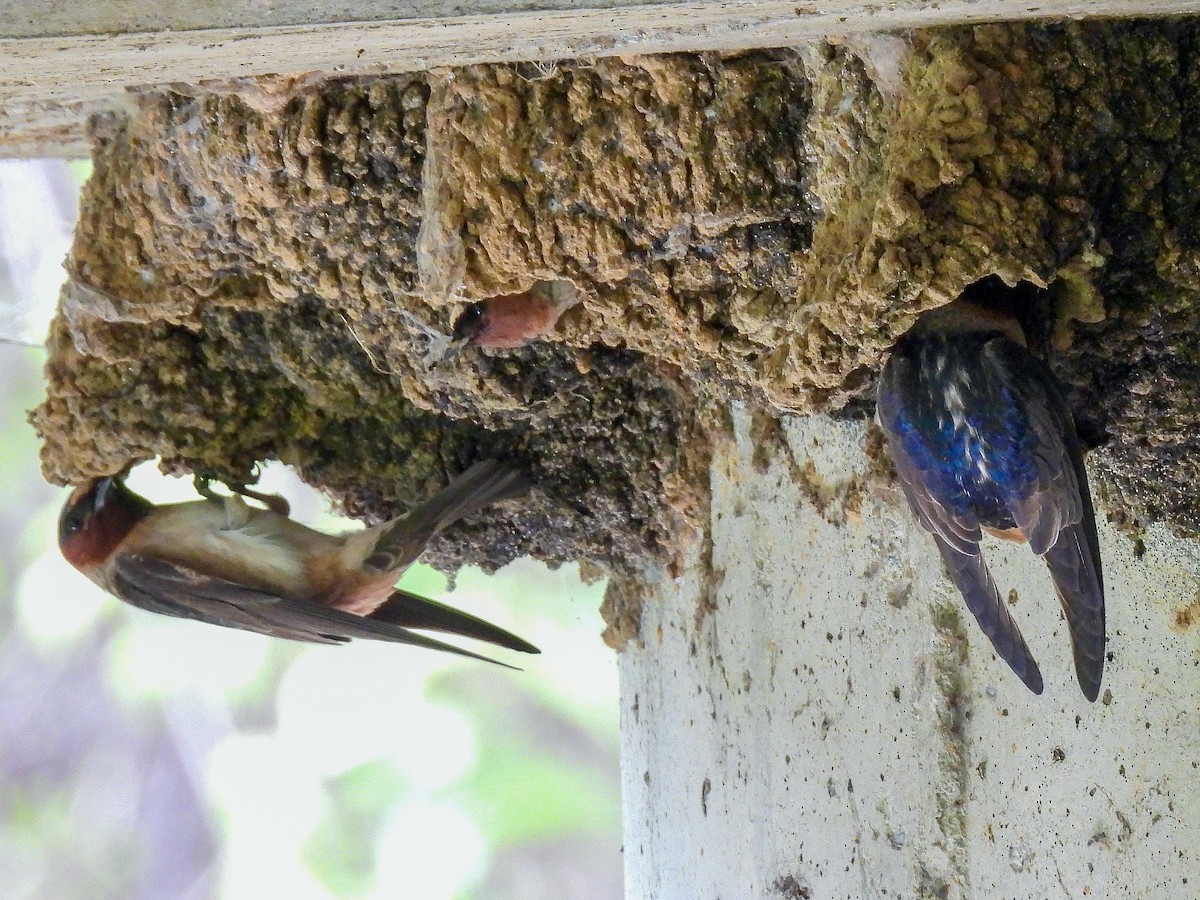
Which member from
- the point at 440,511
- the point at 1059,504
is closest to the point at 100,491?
the point at 440,511

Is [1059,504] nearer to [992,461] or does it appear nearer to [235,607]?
[992,461]

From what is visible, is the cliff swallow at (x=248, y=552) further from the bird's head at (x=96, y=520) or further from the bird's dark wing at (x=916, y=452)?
the bird's dark wing at (x=916, y=452)

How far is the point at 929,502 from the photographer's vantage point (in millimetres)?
2484

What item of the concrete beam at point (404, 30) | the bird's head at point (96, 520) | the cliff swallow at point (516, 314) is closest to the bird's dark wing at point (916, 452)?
the concrete beam at point (404, 30)

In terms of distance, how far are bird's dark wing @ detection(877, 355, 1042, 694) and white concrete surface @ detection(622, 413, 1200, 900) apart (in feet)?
0.71

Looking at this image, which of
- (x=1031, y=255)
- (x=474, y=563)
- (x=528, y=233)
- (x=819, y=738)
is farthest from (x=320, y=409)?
(x=1031, y=255)

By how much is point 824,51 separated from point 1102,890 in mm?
1539

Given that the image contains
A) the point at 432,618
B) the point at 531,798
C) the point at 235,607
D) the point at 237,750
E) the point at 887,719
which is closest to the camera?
the point at 887,719

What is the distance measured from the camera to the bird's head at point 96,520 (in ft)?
12.0

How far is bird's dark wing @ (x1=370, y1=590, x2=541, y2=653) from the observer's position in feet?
12.1

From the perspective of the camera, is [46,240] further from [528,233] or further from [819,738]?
[819,738]

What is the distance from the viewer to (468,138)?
270cm

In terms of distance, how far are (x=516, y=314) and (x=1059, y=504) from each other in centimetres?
127

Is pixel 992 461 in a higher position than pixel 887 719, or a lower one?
higher
